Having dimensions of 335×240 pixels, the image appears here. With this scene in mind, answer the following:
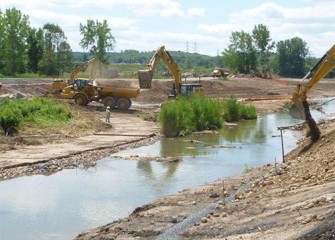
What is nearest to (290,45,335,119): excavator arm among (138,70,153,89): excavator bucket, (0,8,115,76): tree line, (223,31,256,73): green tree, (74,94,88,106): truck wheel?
(138,70,153,89): excavator bucket

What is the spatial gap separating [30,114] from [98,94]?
40.6 feet

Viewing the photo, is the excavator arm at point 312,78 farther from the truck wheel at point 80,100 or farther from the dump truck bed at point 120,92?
the truck wheel at point 80,100

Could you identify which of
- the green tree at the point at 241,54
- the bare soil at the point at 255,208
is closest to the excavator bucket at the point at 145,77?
the bare soil at the point at 255,208

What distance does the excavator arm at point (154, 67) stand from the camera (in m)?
50.3

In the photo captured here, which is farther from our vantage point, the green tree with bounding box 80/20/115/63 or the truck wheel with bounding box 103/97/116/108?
the green tree with bounding box 80/20/115/63

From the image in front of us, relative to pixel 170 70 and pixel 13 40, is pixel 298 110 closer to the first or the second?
pixel 170 70

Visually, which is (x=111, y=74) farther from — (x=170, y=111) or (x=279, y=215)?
(x=279, y=215)

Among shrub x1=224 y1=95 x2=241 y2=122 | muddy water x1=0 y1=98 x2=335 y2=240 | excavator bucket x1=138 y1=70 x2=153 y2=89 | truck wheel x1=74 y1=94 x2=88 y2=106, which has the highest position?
excavator bucket x1=138 y1=70 x2=153 y2=89

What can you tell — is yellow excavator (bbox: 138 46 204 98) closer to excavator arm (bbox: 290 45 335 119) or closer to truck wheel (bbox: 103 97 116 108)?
truck wheel (bbox: 103 97 116 108)

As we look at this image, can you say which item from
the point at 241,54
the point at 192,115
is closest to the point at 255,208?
the point at 192,115

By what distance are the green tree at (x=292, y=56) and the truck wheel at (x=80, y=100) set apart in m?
74.6

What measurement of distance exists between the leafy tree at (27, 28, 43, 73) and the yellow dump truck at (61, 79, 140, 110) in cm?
3623

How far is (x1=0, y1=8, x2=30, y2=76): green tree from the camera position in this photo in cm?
7862

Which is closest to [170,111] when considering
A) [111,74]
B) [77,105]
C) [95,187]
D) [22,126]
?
[22,126]
